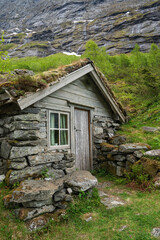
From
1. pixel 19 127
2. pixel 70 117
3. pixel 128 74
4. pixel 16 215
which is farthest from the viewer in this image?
pixel 128 74

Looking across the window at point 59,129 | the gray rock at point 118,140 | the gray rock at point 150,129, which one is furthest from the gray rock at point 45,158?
the gray rock at point 150,129

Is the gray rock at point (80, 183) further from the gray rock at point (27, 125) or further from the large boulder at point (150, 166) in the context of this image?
the large boulder at point (150, 166)

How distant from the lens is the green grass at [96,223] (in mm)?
3189

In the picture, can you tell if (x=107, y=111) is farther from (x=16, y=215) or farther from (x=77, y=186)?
(x=16, y=215)

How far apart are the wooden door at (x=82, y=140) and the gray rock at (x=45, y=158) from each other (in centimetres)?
131

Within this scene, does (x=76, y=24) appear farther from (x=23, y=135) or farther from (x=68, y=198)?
(x=68, y=198)

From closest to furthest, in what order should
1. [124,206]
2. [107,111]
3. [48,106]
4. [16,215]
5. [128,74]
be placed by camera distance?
[16,215] < [124,206] < [48,106] < [107,111] < [128,74]

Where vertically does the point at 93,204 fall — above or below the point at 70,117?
below

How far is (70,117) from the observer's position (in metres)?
6.45

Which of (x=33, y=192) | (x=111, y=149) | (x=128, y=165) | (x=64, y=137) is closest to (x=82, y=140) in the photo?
(x=64, y=137)

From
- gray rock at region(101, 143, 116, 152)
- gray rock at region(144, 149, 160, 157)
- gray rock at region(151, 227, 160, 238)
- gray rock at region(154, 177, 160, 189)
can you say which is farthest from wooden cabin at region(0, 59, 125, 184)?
gray rock at region(151, 227, 160, 238)

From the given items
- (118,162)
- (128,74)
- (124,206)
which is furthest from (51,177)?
(128,74)

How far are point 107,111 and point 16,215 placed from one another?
651 cm

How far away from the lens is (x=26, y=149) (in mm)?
4723
